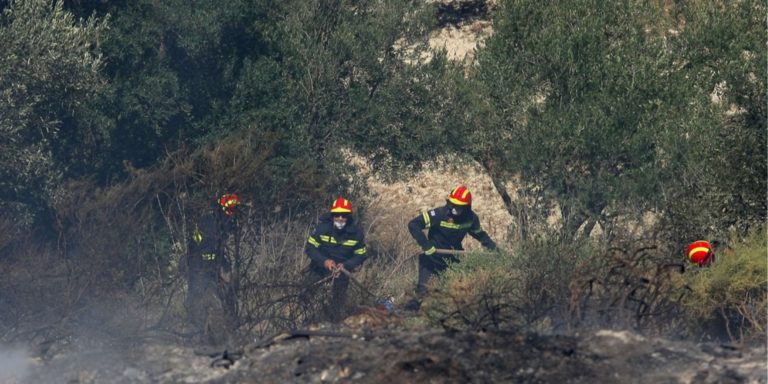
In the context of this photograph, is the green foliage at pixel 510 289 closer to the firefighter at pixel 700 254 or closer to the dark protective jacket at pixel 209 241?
the firefighter at pixel 700 254

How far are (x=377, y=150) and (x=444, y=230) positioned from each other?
408 cm

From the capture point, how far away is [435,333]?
1102 centimetres

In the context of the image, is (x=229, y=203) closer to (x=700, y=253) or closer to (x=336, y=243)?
(x=336, y=243)

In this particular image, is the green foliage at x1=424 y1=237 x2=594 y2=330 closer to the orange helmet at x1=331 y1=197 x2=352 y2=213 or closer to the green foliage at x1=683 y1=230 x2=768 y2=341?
the green foliage at x1=683 y1=230 x2=768 y2=341

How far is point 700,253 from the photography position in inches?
493

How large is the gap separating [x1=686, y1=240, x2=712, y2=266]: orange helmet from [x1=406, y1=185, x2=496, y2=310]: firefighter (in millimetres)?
2880

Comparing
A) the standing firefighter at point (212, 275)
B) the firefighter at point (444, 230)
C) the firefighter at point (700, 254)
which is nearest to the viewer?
the firefighter at point (700, 254)

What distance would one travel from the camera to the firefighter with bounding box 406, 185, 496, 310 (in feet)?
48.8

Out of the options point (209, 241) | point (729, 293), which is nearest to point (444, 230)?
point (209, 241)

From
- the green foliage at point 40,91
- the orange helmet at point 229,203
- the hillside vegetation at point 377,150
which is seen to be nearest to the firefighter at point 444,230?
the hillside vegetation at point 377,150

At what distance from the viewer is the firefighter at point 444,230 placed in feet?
48.8

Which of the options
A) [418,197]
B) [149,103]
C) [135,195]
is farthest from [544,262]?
[418,197]

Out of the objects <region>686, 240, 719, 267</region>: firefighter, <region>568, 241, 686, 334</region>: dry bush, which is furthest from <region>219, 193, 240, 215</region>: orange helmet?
<region>686, 240, 719, 267</region>: firefighter

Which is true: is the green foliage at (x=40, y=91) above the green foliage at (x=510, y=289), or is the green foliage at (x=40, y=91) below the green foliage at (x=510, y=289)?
above
